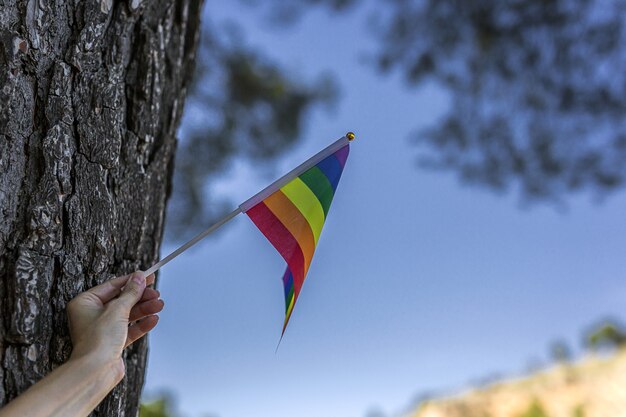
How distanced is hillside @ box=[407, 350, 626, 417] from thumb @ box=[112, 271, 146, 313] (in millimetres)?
8025

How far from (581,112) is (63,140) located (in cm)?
440

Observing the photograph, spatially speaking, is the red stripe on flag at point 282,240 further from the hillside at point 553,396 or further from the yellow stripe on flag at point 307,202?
the hillside at point 553,396

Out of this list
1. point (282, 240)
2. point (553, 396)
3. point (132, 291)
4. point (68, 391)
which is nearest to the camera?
point (68, 391)

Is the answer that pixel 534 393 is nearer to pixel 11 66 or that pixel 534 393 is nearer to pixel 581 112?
pixel 581 112

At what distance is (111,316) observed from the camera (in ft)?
3.64

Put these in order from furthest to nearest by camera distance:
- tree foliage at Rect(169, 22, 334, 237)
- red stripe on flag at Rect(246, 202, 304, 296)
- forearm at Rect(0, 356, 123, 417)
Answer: tree foliage at Rect(169, 22, 334, 237)
red stripe on flag at Rect(246, 202, 304, 296)
forearm at Rect(0, 356, 123, 417)

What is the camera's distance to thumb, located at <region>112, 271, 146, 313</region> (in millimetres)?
1146

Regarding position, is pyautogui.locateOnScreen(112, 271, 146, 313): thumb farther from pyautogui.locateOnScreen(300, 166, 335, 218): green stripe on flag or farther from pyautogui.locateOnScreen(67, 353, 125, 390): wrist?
pyautogui.locateOnScreen(300, 166, 335, 218): green stripe on flag

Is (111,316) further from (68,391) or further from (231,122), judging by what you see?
(231,122)

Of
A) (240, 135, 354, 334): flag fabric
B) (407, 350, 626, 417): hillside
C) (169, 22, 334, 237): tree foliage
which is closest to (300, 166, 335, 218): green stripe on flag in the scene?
(240, 135, 354, 334): flag fabric

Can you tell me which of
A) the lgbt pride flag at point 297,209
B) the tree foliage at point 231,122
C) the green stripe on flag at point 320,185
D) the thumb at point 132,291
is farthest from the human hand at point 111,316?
the tree foliage at point 231,122

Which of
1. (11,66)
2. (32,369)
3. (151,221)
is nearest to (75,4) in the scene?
(11,66)

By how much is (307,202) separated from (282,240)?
95mm

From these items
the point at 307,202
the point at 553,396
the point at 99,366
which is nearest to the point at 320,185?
the point at 307,202
